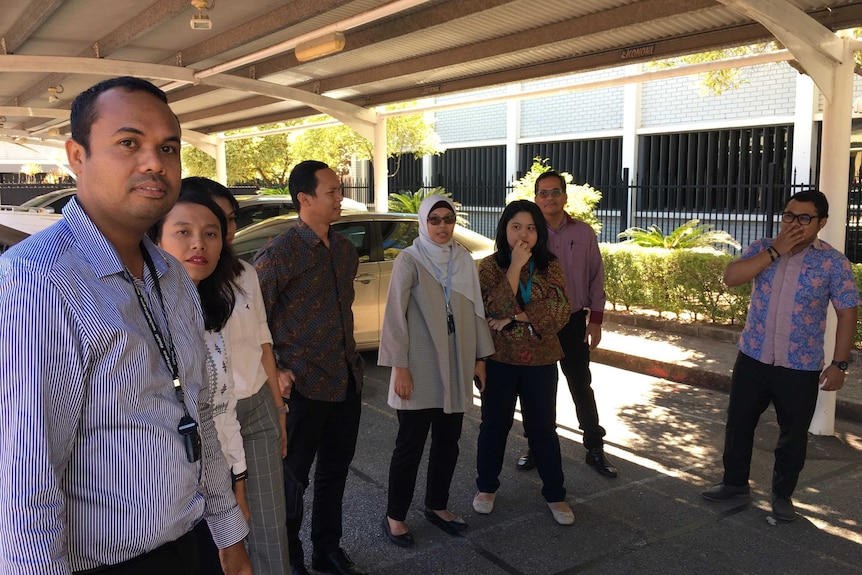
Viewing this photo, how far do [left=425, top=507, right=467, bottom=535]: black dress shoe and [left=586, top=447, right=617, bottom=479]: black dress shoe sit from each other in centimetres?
130

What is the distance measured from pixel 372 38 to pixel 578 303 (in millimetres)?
4803

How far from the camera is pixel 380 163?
43.5ft

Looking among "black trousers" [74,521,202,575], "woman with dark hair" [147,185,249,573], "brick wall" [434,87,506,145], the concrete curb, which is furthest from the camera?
"brick wall" [434,87,506,145]

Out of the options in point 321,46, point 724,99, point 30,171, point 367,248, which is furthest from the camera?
point 30,171

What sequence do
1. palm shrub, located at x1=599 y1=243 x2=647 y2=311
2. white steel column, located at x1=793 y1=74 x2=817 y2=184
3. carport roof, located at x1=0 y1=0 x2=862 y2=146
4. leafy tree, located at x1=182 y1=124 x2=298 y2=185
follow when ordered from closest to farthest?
carport roof, located at x1=0 y1=0 x2=862 y2=146
palm shrub, located at x1=599 y1=243 x2=647 y2=311
white steel column, located at x1=793 y1=74 x2=817 y2=184
leafy tree, located at x1=182 y1=124 x2=298 y2=185

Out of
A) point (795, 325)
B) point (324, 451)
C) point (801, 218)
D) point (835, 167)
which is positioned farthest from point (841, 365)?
point (324, 451)

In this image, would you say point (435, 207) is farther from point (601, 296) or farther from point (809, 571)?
point (809, 571)

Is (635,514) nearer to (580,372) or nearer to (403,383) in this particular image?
(580,372)

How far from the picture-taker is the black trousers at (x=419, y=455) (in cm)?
409

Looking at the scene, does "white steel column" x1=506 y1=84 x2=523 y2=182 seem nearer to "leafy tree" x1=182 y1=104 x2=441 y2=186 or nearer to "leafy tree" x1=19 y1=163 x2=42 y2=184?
"leafy tree" x1=182 y1=104 x2=441 y2=186

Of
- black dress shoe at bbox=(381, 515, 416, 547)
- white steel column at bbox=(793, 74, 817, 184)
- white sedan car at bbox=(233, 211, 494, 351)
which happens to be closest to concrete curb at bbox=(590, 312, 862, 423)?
white sedan car at bbox=(233, 211, 494, 351)

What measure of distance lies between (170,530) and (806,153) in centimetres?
1737

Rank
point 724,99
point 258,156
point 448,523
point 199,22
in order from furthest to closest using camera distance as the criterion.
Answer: point 258,156
point 724,99
point 199,22
point 448,523

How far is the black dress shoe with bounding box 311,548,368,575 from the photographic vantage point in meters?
3.72
